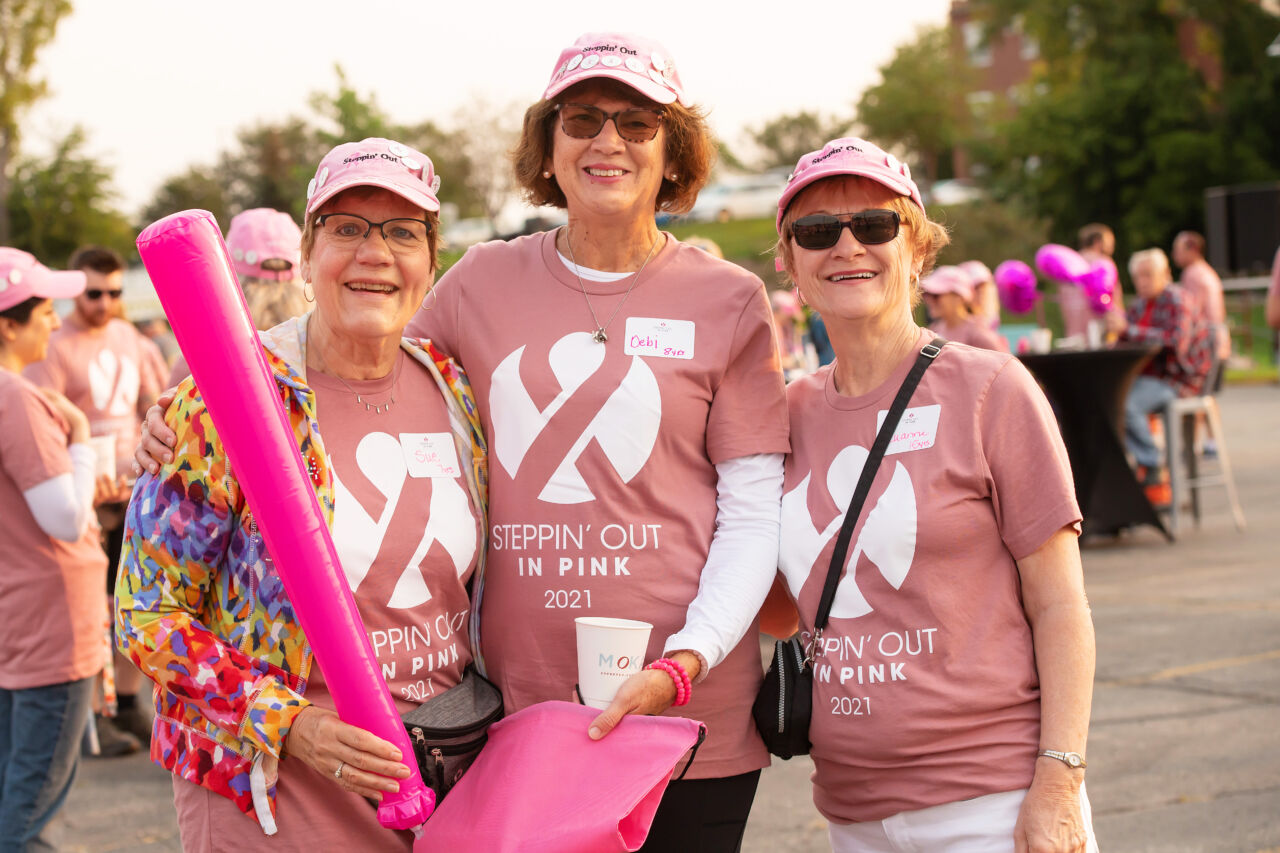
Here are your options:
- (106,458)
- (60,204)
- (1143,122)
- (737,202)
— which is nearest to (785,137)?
(737,202)

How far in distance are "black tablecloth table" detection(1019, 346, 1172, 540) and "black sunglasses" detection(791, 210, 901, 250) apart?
23.2ft

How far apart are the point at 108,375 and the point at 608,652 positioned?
232 inches

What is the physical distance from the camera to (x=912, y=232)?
9.14ft

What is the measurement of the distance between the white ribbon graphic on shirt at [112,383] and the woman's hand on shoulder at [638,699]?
19.1ft

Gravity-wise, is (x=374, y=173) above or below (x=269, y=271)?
above

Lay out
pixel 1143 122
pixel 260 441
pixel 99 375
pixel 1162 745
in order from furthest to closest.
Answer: pixel 1143 122
pixel 99 375
pixel 1162 745
pixel 260 441

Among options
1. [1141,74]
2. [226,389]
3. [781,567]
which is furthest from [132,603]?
[1141,74]

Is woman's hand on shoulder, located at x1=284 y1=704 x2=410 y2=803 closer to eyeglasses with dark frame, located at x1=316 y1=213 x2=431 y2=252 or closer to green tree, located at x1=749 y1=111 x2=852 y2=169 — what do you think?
eyeglasses with dark frame, located at x1=316 y1=213 x2=431 y2=252

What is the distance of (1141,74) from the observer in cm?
4009

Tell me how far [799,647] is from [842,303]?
0.75 meters

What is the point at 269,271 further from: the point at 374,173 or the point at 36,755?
the point at 374,173

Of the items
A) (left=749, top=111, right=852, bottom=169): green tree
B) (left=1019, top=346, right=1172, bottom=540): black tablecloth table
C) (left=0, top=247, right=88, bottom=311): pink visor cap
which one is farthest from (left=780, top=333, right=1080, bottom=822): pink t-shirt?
(left=749, top=111, right=852, bottom=169): green tree

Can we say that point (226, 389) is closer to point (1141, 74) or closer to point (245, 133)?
point (1141, 74)

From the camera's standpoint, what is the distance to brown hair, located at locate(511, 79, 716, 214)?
2.79 metres
